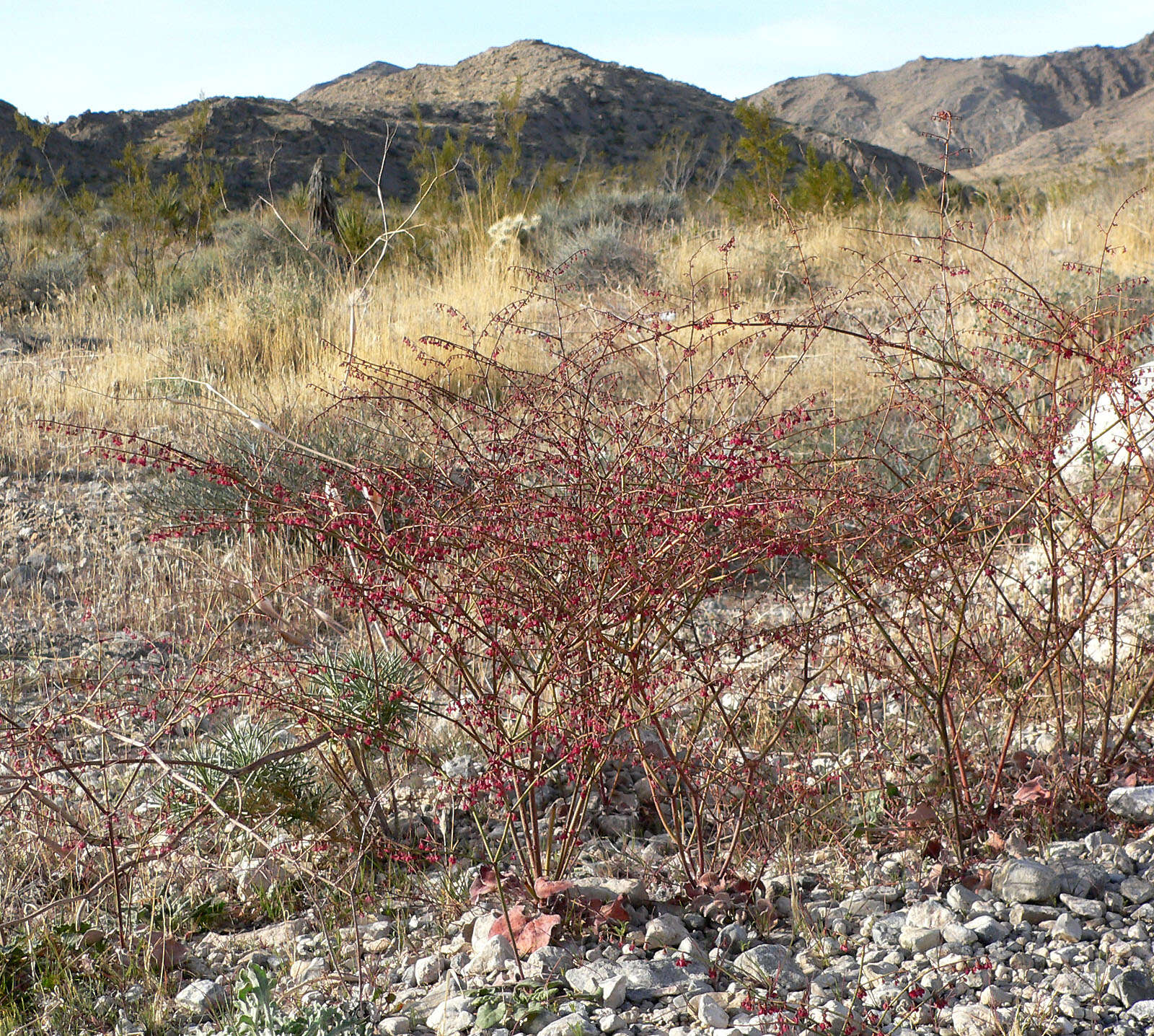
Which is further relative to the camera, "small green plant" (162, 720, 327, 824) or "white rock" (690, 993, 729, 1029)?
"small green plant" (162, 720, 327, 824)

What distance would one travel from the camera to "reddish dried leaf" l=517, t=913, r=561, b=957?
187cm

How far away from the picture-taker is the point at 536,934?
188 centimetres

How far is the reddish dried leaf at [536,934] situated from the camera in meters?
1.87

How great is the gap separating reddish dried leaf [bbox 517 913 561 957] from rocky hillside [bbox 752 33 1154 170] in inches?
2854

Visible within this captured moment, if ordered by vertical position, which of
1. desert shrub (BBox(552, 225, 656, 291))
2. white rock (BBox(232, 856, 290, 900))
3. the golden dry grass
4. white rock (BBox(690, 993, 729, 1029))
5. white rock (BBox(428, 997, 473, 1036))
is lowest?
white rock (BBox(232, 856, 290, 900))

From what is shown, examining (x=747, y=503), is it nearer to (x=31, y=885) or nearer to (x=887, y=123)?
(x=31, y=885)

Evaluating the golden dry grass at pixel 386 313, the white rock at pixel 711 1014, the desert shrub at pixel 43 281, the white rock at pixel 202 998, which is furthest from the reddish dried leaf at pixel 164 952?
the desert shrub at pixel 43 281

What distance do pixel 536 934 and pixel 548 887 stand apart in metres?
0.10

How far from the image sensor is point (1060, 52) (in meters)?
83.1

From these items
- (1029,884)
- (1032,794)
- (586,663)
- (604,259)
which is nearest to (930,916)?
(1029,884)

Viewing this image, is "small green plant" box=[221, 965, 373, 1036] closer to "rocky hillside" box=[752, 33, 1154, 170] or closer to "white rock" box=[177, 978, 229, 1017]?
"white rock" box=[177, 978, 229, 1017]

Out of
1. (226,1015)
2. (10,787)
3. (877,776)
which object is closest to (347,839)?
(226,1015)

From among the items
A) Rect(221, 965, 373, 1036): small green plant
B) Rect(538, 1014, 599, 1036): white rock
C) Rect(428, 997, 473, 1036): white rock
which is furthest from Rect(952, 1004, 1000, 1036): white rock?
Rect(221, 965, 373, 1036): small green plant

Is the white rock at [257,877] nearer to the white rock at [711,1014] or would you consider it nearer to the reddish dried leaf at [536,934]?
the reddish dried leaf at [536,934]
